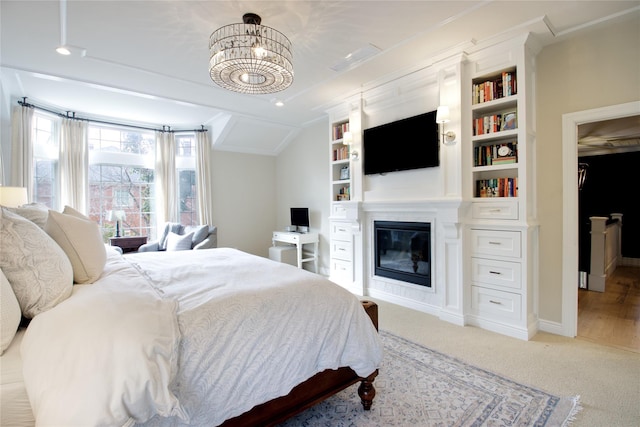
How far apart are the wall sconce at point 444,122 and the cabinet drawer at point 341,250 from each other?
1931 millimetres

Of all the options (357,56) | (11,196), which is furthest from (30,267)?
(357,56)

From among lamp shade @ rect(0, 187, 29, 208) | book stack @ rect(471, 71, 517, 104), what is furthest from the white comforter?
book stack @ rect(471, 71, 517, 104)

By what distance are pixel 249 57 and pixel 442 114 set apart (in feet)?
6.45

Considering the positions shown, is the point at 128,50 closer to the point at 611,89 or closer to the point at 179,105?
the point at 179,105

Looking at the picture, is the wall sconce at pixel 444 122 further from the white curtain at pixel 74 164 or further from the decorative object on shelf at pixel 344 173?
the white curtain at pixel 74 164

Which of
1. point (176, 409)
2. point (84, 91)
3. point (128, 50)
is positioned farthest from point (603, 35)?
point (84, 91)

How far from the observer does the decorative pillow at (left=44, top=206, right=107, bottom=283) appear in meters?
1.51

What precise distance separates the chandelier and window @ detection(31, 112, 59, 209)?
387 centimetres

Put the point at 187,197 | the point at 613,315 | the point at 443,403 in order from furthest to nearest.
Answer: the point at 187,197
the point at 613,315
the point at 443,403

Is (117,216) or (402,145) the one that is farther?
(117,216)

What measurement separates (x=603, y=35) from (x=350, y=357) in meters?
3.40

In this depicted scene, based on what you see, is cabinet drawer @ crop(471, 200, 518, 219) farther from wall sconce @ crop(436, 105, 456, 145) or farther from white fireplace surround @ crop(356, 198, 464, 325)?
wall sconce @ crop(436, 105, 456, 145)

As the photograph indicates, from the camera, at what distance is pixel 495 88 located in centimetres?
293

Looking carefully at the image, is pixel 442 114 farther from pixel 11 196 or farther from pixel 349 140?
pixel 11 196
